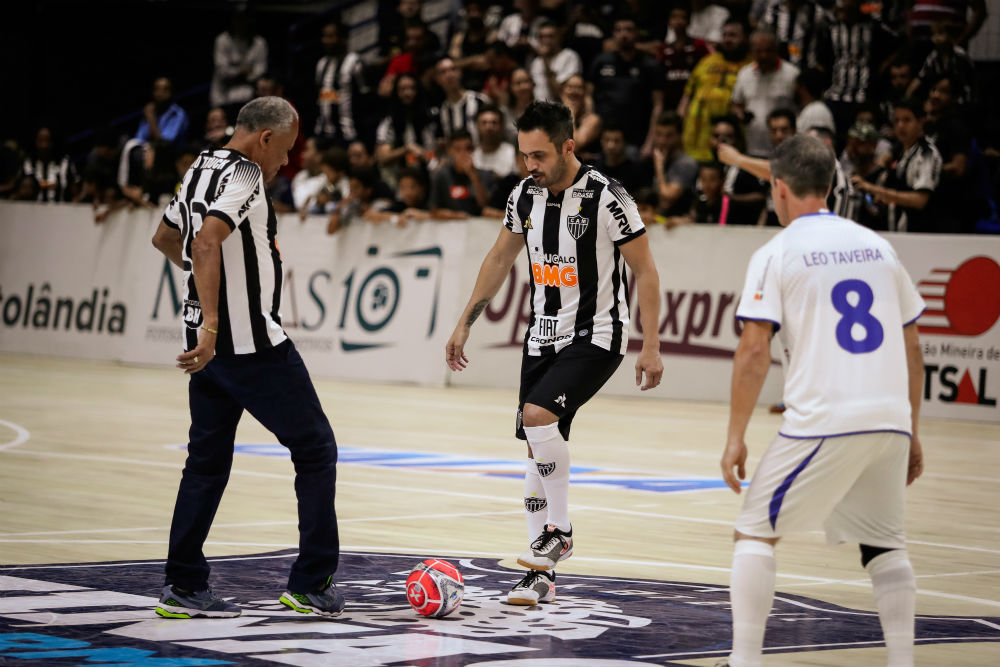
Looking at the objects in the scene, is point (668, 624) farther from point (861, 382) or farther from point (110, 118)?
point (110, 118)

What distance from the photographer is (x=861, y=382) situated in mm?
5117

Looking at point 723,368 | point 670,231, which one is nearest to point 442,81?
point 670,231

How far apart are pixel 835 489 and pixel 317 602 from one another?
2333 mm

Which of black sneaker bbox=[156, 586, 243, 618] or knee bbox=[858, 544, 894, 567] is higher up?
knee bbox=[858, 544, 894, 567]

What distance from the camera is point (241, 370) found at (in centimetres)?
638

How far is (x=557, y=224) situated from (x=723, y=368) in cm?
1077

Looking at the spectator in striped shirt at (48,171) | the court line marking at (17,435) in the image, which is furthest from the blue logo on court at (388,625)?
the spectator in striped shirt at (48,171)

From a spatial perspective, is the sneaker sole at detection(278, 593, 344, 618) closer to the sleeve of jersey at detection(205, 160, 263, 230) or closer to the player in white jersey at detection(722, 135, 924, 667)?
the sleeve of jersey at detection(205, 160, 263, 230)

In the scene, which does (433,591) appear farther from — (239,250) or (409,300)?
(409,300)

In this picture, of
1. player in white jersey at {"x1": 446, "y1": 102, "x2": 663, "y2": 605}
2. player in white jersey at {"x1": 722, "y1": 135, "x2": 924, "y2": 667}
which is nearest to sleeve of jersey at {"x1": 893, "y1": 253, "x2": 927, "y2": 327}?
player in white jersey at {"x1": 722, "y1": 135, "x2": 924, "y2": 667}

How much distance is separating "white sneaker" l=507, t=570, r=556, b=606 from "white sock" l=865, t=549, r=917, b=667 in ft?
6.43

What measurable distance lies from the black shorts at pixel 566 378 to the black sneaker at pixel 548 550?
49cm

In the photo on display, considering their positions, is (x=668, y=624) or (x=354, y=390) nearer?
(x=668, y=624)

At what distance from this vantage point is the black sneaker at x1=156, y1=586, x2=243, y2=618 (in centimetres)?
619
